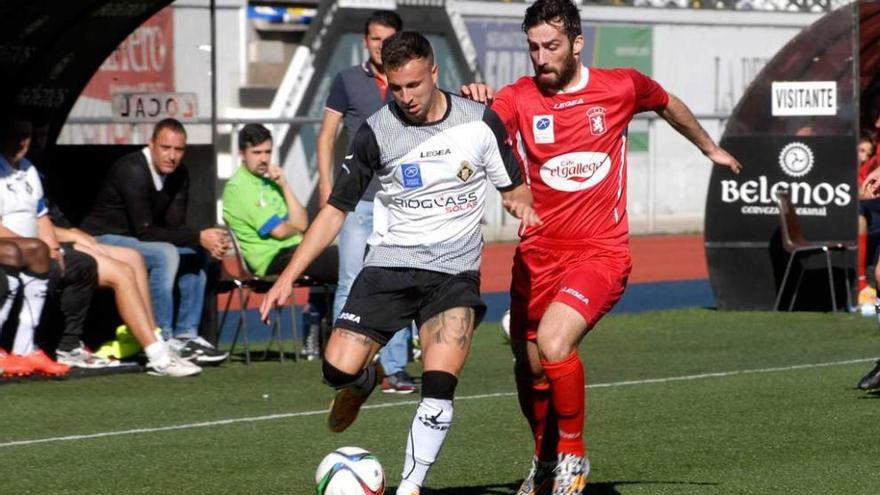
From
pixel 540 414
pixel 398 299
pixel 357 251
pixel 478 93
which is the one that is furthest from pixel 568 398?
pixel 357 251

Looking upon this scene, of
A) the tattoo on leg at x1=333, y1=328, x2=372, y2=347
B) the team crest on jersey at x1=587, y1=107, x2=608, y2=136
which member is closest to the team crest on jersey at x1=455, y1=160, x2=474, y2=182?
the team crest on jersey at x1=587, y1=107, x2=608, y2=136

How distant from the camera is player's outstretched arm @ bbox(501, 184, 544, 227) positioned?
6.98 meters

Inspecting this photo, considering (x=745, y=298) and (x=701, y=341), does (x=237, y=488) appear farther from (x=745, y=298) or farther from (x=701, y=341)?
(x=745, y=298)

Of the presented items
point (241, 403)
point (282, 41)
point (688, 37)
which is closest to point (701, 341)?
point (241, 403)

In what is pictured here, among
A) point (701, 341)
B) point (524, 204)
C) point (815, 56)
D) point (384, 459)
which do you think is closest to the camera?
point (524, 204)

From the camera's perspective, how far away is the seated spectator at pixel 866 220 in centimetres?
1649

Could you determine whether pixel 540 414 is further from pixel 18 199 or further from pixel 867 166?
pixel 867 166

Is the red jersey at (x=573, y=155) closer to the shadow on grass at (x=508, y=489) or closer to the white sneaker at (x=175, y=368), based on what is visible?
the shadow on grass at (x=508, y=489)

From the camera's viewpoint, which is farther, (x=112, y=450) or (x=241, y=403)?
(x=241, y=403)

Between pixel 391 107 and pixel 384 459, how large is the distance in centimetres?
200

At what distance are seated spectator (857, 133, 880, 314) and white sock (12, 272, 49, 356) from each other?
785 centimetres

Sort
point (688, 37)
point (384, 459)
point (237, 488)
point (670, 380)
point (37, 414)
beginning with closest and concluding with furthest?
point (237, 488) < point (384, 459) < point (37, 414) < point (670, 380) < point (688, 37)

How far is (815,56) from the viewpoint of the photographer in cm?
1669

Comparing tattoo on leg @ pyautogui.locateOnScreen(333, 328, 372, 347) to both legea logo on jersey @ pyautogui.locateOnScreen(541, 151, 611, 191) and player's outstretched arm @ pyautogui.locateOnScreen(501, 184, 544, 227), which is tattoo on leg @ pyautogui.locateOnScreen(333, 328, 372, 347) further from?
legea logo on jersey @ pyautogui.locateOnScreen(541, 151, 611, 191)
